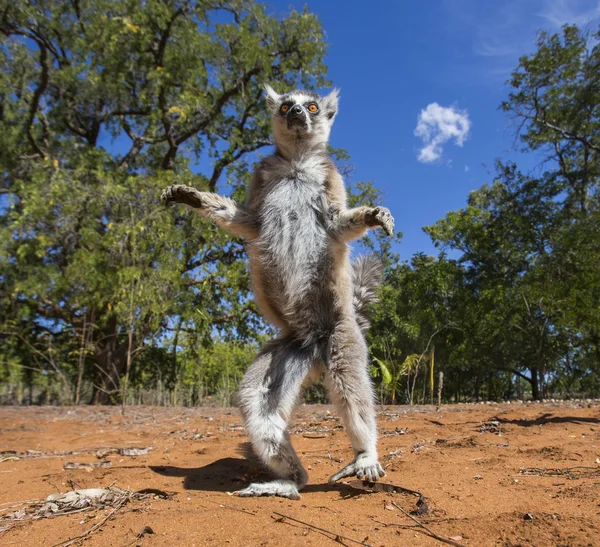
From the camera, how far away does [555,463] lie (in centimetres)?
390

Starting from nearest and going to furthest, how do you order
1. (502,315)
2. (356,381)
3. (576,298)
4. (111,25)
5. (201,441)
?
1. (356,381)
2. (201,441)
3. (576,298)
4. (111,25)
5. (502,315)

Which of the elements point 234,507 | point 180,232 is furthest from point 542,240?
point 234,507

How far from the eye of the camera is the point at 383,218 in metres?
3.58

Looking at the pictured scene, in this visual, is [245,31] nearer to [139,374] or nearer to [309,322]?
[139,374]

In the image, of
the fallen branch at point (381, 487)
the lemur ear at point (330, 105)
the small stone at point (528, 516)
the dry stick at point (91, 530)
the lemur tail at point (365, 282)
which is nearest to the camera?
the dry stick at point (91, 530)

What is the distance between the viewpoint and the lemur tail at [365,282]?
4.31 m

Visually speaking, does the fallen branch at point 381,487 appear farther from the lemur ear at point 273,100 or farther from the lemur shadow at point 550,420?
the lemur ear at point 273,100

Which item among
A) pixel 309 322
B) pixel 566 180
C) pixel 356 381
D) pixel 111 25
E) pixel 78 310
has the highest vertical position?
pixel 111 25

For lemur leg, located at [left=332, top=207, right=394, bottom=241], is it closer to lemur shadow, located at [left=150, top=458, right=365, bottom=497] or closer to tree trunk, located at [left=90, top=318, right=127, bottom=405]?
lemur shadow, located at [left=150, top=458, right=365, bottom=497]

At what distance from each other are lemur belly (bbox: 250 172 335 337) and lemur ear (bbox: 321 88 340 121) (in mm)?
1143

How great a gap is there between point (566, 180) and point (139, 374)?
20.4m

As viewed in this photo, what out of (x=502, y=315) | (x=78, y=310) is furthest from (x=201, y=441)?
(x=502, y=315)

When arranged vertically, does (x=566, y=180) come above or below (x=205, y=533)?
above

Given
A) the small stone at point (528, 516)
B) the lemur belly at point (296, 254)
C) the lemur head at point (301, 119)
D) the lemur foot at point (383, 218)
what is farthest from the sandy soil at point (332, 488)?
the lemur head at point (301, 119)
